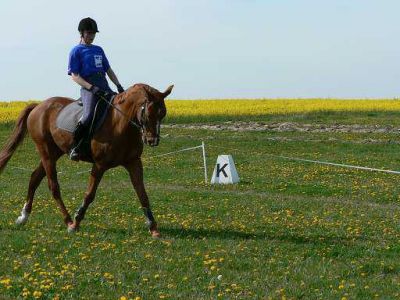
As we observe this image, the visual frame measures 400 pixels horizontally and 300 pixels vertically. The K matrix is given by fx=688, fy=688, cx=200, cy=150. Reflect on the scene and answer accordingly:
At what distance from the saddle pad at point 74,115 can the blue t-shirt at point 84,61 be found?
0.54 meters

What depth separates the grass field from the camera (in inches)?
295

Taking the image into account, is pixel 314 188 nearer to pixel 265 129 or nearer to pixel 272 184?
pixel 272 184

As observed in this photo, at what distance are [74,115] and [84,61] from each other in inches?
35.8

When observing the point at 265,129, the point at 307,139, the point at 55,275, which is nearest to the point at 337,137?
the point at 307,139

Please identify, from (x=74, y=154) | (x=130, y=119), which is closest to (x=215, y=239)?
(x=130, y=119)

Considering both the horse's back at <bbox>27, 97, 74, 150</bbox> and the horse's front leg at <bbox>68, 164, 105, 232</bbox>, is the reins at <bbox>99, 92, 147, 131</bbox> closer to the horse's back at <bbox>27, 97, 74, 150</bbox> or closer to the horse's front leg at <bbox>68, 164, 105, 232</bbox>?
the horse's front leg at <bbox>68, 164, 105, 232</bbox>

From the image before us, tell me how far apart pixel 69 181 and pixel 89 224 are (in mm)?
8697

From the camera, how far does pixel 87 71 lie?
35.3ft

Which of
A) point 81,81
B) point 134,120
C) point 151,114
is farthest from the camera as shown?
point 81,81

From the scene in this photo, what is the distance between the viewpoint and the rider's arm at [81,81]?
10545mm

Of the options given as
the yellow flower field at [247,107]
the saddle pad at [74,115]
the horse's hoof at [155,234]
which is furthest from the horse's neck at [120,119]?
the yellow flower field at [247,107]

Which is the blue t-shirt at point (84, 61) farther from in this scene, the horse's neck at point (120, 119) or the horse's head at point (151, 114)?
the horse's head at point (151, 114)

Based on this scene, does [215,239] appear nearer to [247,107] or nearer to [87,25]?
[87,25]

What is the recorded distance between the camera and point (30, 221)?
12.1 m
